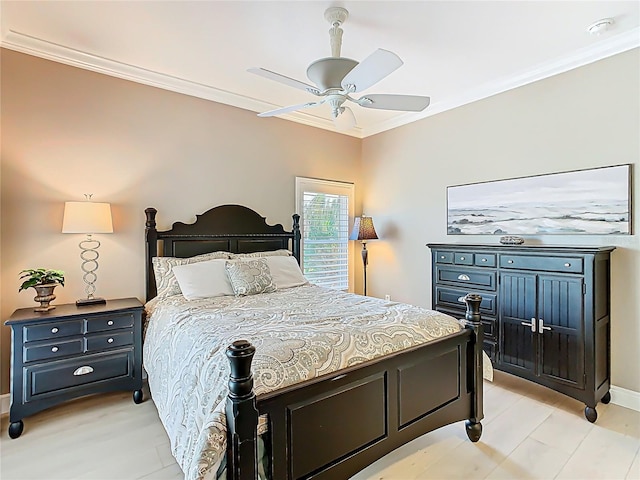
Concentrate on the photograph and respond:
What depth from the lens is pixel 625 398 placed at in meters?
2.86

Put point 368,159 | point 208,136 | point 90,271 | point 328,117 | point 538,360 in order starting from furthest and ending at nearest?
point 368,159 → point 328,117 → point 208,136 → point 90,271 → point 538,360

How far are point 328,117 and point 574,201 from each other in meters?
3.01

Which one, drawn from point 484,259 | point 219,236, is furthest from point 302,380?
point 219,236

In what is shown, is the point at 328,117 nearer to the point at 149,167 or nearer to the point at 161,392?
the point at 149,167

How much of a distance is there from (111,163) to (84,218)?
2.23 ft

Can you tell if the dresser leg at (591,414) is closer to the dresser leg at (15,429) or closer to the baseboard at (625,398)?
the baseboard at (625,398)

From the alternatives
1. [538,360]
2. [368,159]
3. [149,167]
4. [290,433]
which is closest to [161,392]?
[290,433]

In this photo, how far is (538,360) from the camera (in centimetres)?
296

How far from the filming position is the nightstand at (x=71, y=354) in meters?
2.49

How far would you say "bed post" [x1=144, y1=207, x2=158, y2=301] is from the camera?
3402 mm

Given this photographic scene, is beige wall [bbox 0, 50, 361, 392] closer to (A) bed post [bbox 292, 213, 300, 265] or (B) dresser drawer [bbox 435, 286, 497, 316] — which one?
(A) bed post [bbox 292, 213, 300, 265]

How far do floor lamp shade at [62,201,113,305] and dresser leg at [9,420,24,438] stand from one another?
916mm

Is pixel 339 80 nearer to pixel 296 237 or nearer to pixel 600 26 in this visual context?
pixel 600 26

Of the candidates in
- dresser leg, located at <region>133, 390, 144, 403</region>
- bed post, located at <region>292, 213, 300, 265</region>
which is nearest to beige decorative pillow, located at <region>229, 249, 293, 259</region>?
bed post, located at <region>292, 213, 300, 265</region>
